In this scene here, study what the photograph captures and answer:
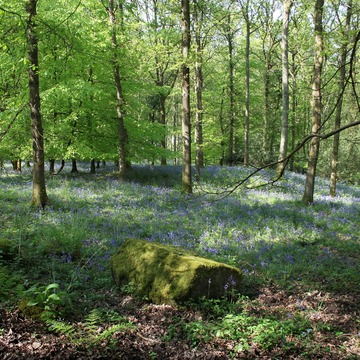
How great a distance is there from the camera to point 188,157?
13586 millimetres

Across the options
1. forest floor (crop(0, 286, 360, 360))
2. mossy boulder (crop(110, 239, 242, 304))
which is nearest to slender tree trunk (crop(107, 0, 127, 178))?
mossy boulder (crop(110, 239, 242, 304))

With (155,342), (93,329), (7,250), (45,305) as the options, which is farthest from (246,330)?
(7,250)

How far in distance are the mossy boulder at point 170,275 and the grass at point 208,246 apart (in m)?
0.22

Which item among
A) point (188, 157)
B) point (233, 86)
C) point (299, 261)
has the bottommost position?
point (299, 261)

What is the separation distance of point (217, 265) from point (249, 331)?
1144mm

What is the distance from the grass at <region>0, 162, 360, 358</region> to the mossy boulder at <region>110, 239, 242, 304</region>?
22 centimetres

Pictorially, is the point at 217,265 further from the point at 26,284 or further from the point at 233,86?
the point at 233,86

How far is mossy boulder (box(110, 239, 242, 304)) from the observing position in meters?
4.89

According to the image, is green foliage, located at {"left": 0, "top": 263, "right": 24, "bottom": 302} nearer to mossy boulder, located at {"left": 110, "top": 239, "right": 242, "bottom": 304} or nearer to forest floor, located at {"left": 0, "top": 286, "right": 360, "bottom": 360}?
forest floor, located at {"left": 0, "top": 286, "right": 360, "bottom": 360}

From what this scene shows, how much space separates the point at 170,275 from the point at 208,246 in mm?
2962

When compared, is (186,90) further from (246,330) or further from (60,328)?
(60,328)

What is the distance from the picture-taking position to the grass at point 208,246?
436cm

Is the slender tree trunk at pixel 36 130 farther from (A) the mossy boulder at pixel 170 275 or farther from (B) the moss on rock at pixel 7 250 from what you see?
(A) the mossy boulder at pixel 170 275

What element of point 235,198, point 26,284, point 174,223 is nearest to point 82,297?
point 26,284
